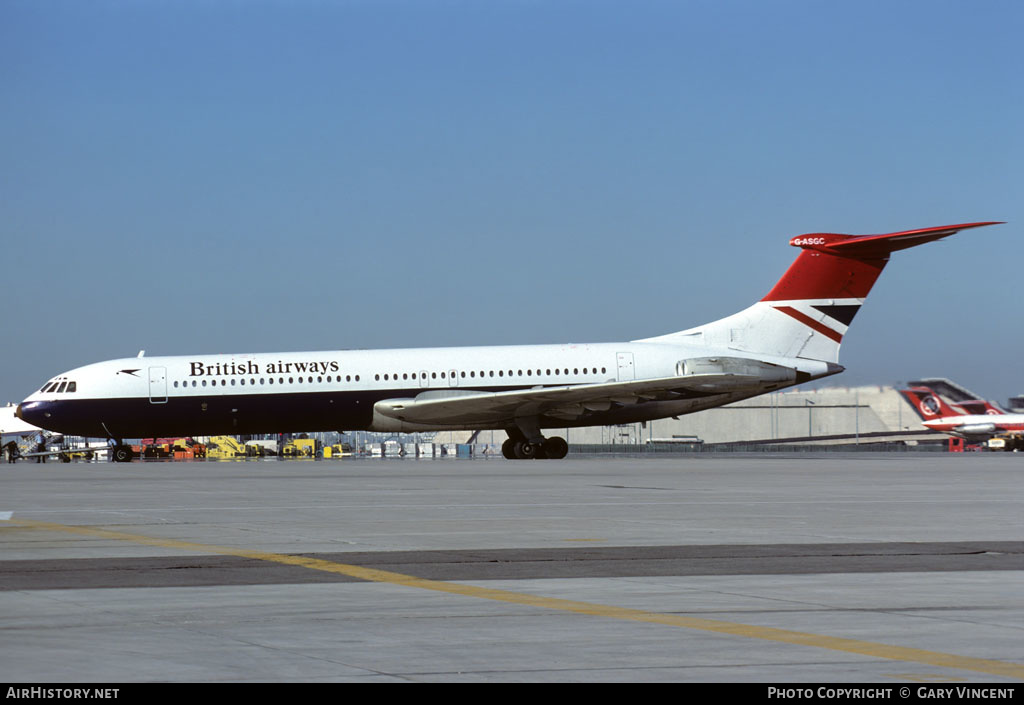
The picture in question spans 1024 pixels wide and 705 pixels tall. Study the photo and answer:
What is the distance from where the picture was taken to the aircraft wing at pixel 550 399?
47.0 meters

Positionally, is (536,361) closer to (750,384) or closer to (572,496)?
(750,384)

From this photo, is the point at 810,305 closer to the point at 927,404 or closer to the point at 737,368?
the point at 737,368

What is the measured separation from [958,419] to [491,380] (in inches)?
1786

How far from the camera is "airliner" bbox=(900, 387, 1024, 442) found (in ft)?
267

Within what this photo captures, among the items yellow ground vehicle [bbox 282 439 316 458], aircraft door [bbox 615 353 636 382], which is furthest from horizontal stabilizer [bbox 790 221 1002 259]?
yellow ground vehicle [bbox 282 439 316 458]

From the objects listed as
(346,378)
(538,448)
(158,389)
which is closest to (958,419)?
(538,448)

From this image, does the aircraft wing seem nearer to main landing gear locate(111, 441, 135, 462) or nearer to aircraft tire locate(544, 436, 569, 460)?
aircraft tire locate(544, 436, 569, 460)

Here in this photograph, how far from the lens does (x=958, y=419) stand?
84.3m

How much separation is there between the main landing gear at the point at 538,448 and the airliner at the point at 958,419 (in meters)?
39.4

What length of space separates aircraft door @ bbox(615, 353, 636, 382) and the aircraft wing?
4.01 feet

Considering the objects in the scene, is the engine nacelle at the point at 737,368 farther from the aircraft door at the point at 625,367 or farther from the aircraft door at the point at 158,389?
the aircraft door at the point at 158,389
